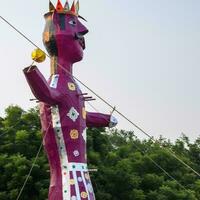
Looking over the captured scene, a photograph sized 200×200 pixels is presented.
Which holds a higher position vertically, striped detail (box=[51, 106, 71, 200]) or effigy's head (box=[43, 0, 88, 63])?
effigy's head (box=[43, 0, 88, 63])

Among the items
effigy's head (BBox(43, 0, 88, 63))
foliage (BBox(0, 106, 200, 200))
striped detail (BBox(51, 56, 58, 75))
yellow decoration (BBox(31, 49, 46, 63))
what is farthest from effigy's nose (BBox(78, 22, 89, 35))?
foliage (BBox(0, 106, 200, 200))

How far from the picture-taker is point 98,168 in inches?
529

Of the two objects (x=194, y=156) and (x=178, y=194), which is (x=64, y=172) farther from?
(x=194, y=156)

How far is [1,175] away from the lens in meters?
12.8

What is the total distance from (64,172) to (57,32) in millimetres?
1861

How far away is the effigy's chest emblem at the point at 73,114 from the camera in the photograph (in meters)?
6.75

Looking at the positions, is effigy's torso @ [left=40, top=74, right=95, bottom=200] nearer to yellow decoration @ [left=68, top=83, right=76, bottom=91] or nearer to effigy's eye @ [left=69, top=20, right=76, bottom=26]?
yellow decoration @ [left=68, top=83, right=76, bottom=91]

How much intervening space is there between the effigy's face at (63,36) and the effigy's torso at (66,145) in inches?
17.3

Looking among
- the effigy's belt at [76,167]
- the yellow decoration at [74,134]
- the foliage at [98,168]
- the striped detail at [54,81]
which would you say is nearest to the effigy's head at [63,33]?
the striped detail at [54,81]

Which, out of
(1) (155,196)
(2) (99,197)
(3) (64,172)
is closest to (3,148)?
(2) (99,197)

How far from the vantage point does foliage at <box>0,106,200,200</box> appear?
1234cm

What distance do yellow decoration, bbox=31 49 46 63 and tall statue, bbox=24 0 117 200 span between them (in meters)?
0.24

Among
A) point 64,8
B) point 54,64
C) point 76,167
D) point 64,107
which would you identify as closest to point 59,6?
point 64,8

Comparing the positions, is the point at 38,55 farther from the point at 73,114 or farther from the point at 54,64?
the point at 73,114
